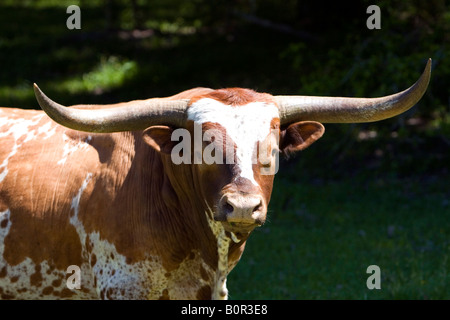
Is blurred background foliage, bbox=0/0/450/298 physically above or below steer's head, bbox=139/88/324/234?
above

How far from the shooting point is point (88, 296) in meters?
4.86

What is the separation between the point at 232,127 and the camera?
4.33m

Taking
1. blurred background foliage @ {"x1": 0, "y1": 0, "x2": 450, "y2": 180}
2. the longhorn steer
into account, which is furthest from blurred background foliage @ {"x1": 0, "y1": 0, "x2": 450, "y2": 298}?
the longhorn steer

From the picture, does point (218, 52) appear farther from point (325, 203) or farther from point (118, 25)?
point (325, 203)

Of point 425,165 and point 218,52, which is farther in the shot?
point 218,52

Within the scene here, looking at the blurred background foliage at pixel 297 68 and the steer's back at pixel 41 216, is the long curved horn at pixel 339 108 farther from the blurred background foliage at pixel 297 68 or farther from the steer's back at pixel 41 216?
the blurred background foliage at pixel 297 68

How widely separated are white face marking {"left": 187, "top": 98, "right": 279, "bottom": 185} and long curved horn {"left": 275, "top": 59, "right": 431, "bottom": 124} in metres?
0.19

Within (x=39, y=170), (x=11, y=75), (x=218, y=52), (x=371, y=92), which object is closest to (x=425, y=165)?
(x=371, y=92)

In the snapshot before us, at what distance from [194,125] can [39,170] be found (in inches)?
46.5

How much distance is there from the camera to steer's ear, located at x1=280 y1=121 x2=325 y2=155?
4.70 metres

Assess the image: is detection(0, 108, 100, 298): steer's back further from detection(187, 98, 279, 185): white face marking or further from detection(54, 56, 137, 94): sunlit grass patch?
detection(54, 56, 137, 94): sunlit grass patch

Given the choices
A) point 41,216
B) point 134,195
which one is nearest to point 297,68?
point 134,195

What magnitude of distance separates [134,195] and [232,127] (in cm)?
86

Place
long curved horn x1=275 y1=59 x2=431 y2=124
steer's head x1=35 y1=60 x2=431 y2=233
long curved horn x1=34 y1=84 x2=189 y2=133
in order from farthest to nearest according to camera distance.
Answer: long curved horn x1=275 y1=59 x2=431 y2=124
long curved horn x1=34 y1=84 x2=189 y2=133
steer's head x1=35 y1=60 x2=431 y2=233
